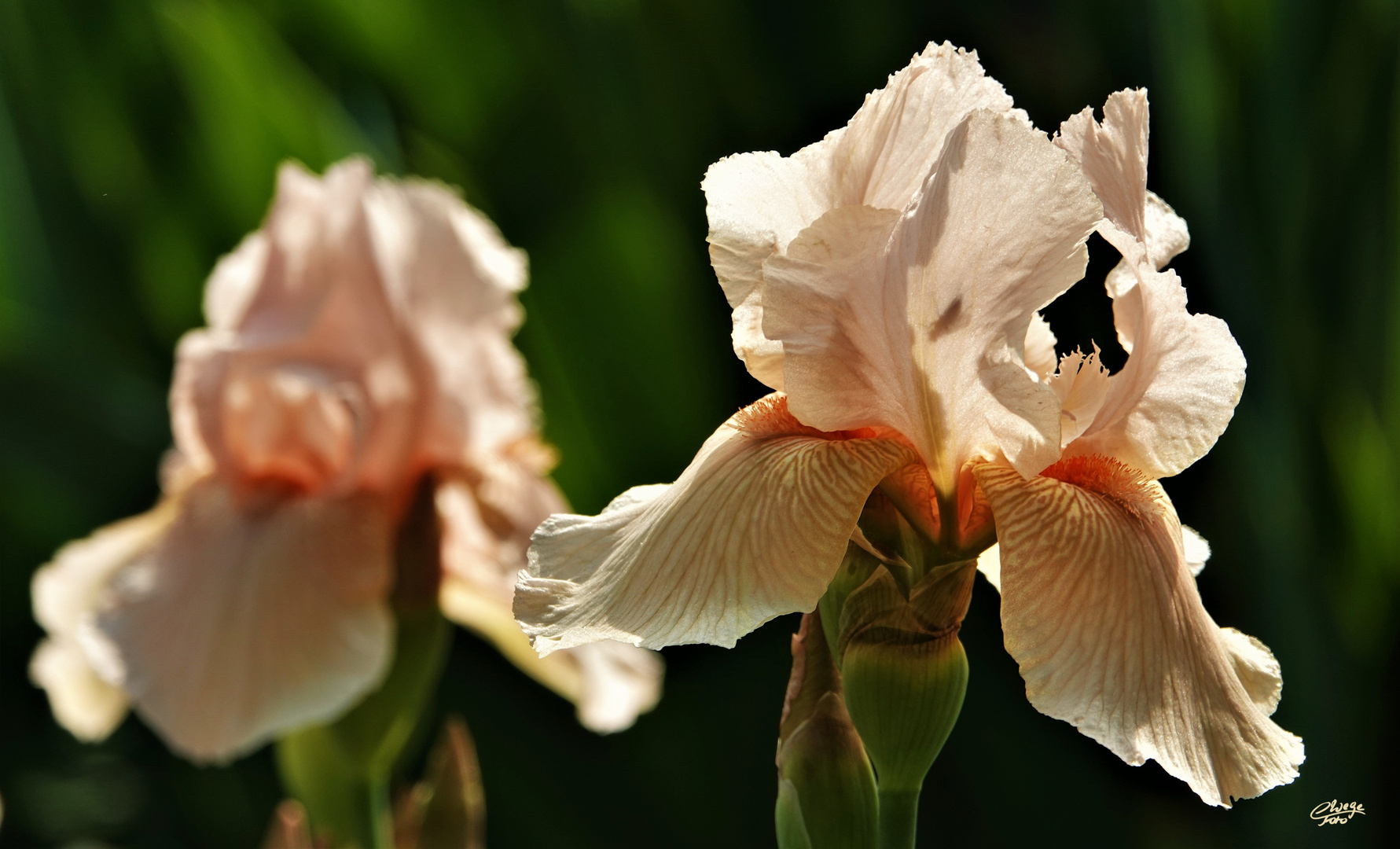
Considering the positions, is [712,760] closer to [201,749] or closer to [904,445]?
[201,749]

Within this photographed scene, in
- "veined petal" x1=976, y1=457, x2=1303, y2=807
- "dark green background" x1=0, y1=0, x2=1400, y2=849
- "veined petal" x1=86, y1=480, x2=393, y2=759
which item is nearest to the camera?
"veined petal" x1=976, y1=457, x2=1303, y2=807

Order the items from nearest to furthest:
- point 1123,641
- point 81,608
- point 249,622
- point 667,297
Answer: point 1123,641 < point 249,622 < point 81,608 < point 667,297

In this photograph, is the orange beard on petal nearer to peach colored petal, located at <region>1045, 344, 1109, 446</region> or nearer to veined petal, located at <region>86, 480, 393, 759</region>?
peach colored petal, located at <region>1045, 344, 1109, 446</region>

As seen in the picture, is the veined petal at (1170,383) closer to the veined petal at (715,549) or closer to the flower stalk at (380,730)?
the veined petal at (715,549)

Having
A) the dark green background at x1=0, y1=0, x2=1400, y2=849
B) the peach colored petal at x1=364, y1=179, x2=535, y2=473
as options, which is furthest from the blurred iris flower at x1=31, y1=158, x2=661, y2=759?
the dark green background at x1=0, y1=0, x2=1400, y2=849

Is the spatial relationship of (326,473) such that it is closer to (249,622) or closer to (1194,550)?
(249,622)

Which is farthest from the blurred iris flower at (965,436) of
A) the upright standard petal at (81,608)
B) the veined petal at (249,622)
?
the upright standard petal at (81,608)

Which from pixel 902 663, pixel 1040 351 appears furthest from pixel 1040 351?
pixel 902 663
